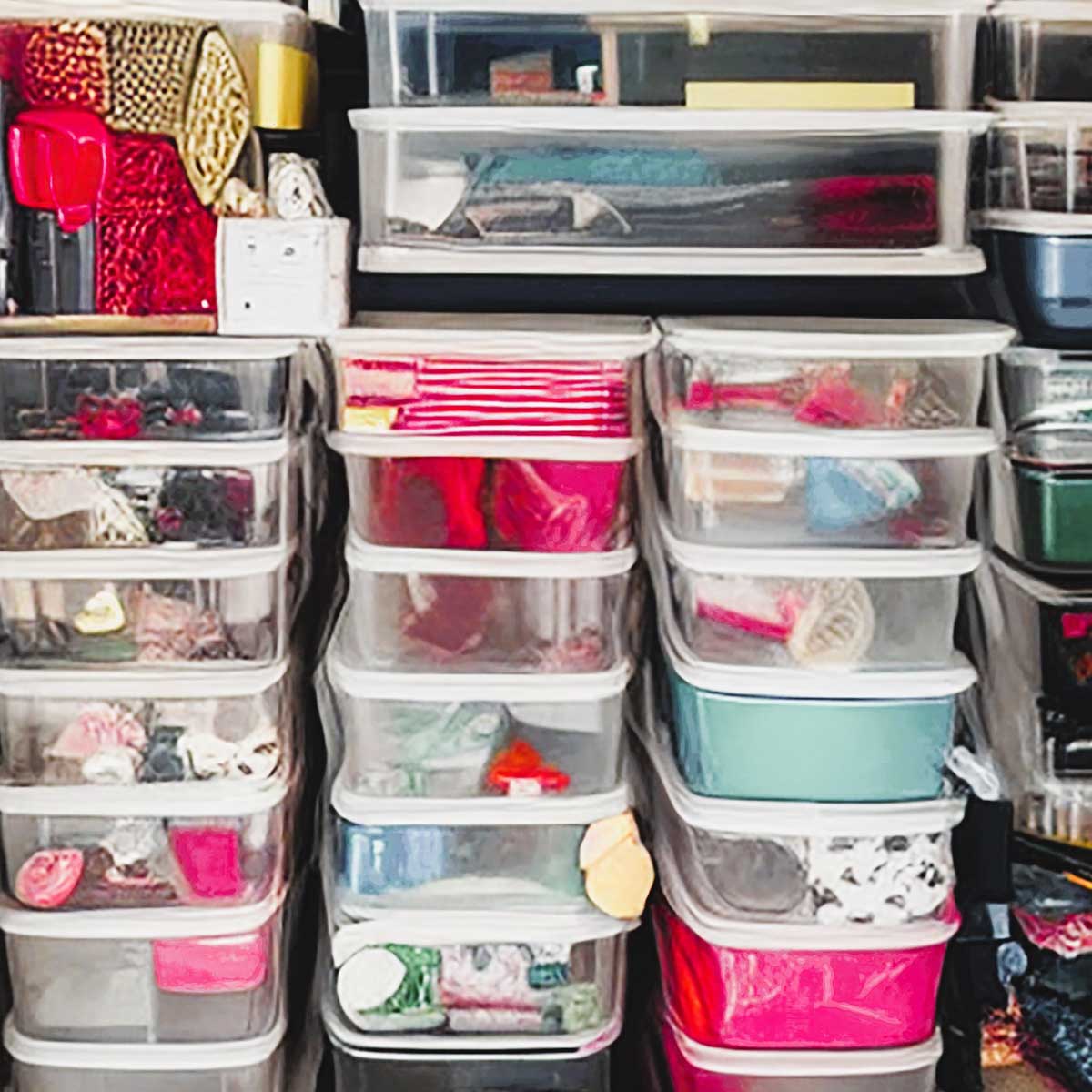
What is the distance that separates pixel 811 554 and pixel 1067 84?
46 cm

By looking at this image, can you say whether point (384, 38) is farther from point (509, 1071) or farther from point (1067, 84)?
point (509, 1071)

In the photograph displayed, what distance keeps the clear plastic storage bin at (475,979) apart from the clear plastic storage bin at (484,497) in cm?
31

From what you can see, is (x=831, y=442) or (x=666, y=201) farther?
(x=666, y=201)

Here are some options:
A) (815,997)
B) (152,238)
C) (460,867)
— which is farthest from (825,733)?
(152,238)

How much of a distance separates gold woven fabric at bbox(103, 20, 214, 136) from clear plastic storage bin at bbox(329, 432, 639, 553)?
0.30 m

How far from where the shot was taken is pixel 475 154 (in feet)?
4.58

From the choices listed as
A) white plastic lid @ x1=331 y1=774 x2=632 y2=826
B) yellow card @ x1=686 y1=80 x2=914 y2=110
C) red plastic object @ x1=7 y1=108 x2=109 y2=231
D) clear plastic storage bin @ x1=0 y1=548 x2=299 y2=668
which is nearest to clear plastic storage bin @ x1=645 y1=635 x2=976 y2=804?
white plastic lid @ x1=331 y1=774 x2=632 y2=826

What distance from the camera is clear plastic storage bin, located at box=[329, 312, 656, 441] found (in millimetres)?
1330

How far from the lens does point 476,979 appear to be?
140 cm

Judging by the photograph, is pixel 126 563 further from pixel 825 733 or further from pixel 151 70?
pixel 825 733

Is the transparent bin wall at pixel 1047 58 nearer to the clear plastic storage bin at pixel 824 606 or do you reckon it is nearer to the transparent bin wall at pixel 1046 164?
the transparent bin wall at pixel 1046 164

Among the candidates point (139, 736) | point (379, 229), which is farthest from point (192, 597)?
point (379, 229)

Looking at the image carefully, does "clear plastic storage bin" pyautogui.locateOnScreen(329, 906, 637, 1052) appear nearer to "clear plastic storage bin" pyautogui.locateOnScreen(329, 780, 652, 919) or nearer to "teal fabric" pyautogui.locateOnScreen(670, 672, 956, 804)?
"clear plastic storage bin" pyautogui.locateOnScreen(329, 780, 652, 919)

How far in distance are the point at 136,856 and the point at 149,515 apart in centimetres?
28
